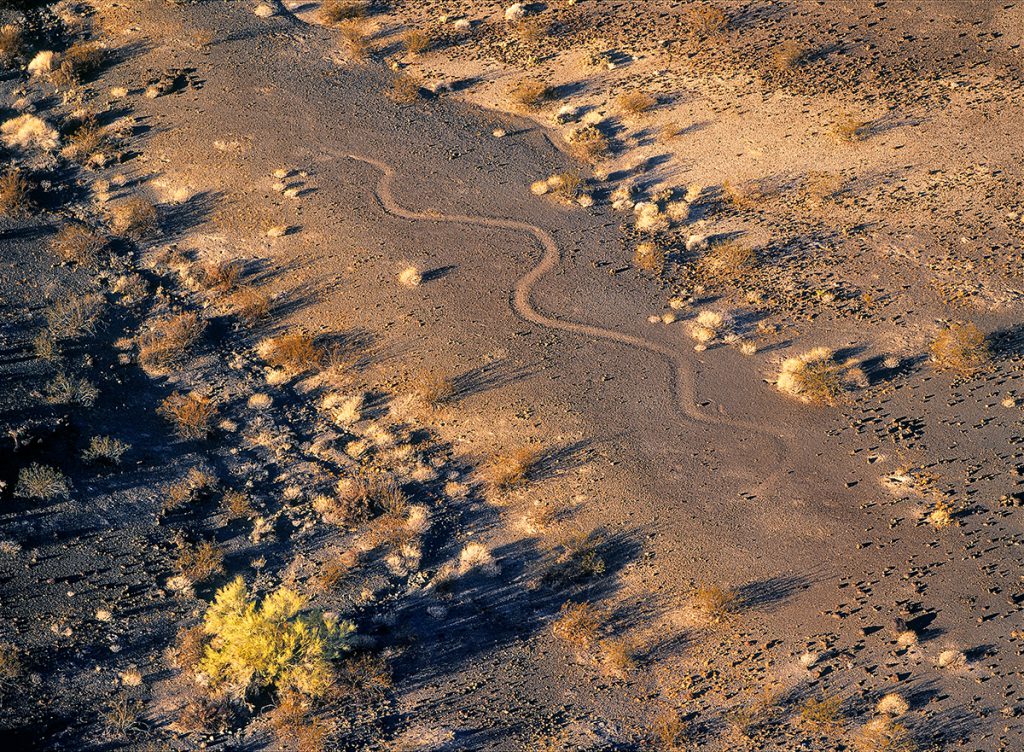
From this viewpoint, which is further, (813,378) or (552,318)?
(552,318)

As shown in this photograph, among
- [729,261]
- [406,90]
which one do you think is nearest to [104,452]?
[406,90]

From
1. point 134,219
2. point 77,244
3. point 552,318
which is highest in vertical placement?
point 134,219

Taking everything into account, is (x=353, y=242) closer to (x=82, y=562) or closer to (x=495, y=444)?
(x=495, y=444)

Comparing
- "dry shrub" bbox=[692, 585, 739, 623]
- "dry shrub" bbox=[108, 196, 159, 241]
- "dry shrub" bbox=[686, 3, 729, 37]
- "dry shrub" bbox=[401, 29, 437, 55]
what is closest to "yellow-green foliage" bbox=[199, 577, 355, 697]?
"dry shrub" bbox=[692, 585, 739, 623]

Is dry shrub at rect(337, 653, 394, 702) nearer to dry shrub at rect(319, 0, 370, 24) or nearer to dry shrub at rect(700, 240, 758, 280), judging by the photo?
dry shrub at rect(700, 240, 758, 280)

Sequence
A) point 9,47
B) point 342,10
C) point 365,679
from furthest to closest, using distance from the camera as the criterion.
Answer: point 342,10 → point 9,47 → point 365,679

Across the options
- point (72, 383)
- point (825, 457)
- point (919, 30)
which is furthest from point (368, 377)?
point (919, 30)

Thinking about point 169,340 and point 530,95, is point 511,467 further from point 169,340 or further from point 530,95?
point 530,95
